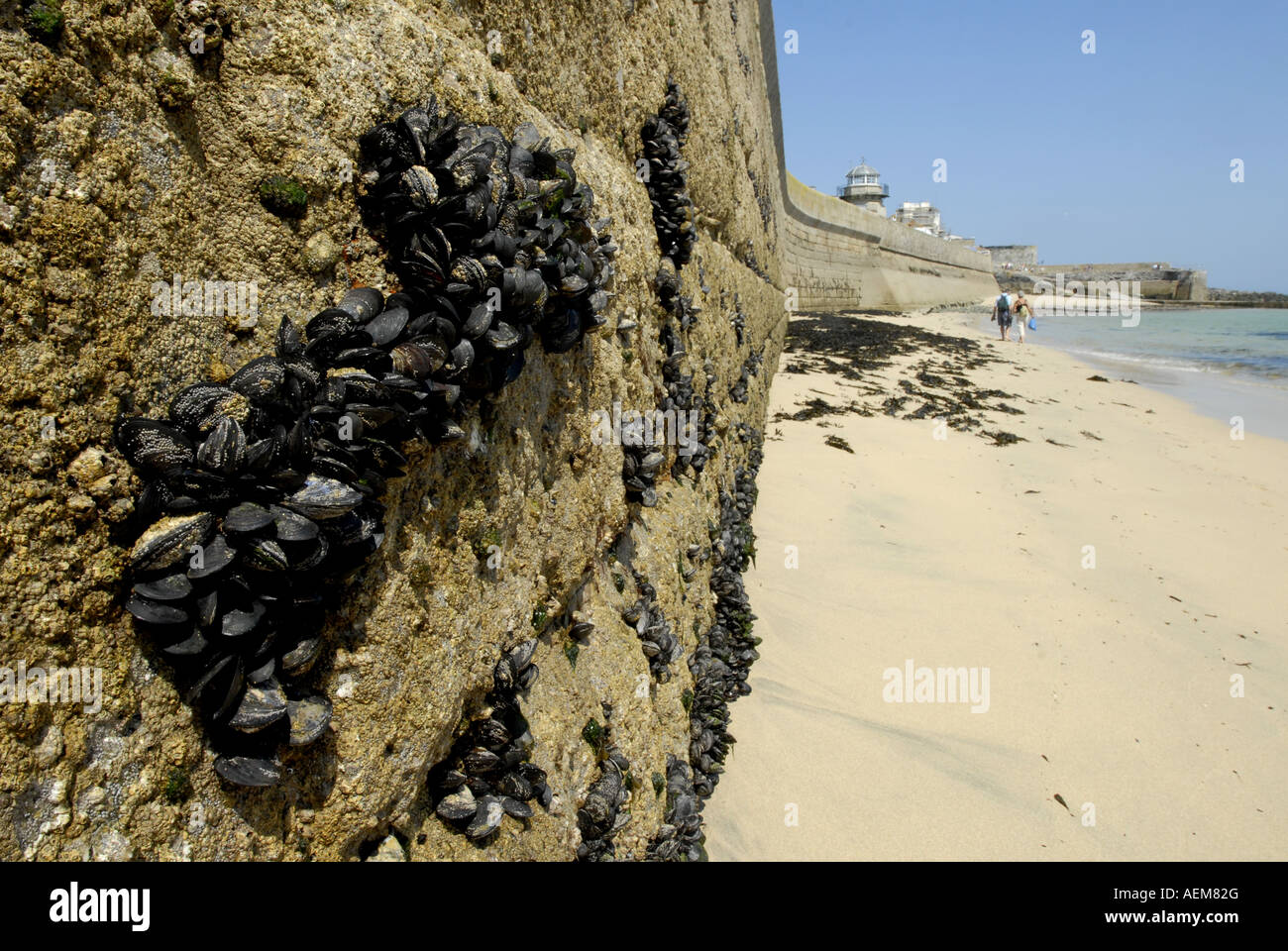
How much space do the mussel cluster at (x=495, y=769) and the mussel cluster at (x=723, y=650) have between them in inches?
63.1

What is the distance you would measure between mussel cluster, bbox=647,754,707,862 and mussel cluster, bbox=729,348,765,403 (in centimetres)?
384

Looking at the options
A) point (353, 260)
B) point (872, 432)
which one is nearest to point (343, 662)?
point (353, 260)

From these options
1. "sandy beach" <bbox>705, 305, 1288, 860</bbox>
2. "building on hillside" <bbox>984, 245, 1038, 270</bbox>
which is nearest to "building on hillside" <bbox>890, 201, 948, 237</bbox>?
"building on hillside" <bbox>984, 245, 1038, 270</bbox>

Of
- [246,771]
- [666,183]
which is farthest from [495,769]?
[666,183]

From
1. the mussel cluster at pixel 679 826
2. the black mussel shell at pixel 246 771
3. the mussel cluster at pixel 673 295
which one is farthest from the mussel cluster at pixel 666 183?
the black mussel shell at pixel 246 771

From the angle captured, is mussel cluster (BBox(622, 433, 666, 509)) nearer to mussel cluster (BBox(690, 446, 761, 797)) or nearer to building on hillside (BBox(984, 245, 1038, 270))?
mussel cluster (BBox(690, 446, 761, 797))

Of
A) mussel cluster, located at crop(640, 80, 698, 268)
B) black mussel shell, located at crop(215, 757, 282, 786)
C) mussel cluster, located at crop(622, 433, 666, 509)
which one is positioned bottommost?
black mussel shell, located at crop(215, 757, 282, 786)

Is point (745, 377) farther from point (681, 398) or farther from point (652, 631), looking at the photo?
point (652, 631)

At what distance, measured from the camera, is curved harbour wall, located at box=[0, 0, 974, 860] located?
1.26 metres

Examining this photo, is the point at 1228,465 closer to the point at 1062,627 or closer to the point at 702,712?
the point at 1062,627

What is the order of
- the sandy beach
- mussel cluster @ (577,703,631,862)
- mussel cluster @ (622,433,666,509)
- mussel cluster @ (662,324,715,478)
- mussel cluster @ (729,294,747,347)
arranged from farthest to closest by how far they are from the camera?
mussel cluster @ (729,294,747,347)
mussel cluster @ (662,324,715,478)
the sandy beach
mussel cluster @ (622,433,666,509)
mussel cluster @ (577,703,631,862)

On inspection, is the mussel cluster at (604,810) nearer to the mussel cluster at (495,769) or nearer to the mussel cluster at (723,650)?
the mussel cluster at (495,769)

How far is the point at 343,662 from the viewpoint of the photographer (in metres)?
1.69
